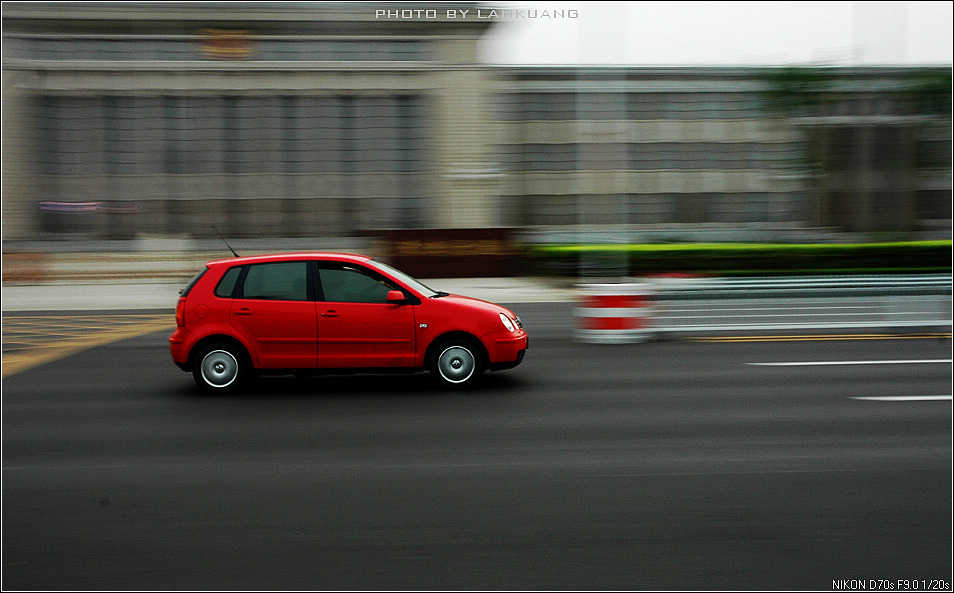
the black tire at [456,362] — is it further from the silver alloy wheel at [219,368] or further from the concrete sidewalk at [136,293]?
the concrete sidewalk at [136,293]

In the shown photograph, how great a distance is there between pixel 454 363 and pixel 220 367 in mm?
2181

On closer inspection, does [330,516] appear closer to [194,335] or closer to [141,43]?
[194,335]

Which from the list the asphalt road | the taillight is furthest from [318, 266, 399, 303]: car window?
the taillight

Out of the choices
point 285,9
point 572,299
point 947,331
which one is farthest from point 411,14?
point 947,331

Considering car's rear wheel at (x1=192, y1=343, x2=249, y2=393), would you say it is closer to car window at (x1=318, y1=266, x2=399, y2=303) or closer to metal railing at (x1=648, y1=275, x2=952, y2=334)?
car window at (x1=318, y1=266, x2=399, y2=303)

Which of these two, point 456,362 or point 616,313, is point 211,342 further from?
point 616,313

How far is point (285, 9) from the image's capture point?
3581 cm

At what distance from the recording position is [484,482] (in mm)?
5191

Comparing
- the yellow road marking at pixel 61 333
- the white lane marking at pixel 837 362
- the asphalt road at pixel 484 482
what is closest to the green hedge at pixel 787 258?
the yellow road marking at pixel 61 333

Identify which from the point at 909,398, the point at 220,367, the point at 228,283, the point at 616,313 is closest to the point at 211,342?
the point at 220,367

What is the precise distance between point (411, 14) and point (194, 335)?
28963 mm

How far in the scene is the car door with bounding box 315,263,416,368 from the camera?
795 cm

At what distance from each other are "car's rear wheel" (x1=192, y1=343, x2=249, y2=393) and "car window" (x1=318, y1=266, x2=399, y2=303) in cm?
100

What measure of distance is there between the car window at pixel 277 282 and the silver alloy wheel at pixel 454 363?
1.42m
